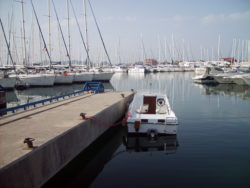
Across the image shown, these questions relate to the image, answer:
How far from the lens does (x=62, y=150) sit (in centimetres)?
767

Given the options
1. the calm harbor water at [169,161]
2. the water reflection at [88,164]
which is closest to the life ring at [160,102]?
the calm harbor water at [169,161]

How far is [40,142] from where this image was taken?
694 cm

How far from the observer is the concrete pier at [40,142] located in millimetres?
5582

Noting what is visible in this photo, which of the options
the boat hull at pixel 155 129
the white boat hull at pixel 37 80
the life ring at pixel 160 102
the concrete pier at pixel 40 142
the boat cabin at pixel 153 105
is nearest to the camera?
the concrete pier at pixel 40 142

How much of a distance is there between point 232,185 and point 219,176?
68 cm

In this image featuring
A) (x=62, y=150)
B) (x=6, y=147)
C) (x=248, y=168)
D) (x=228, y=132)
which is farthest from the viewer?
(x=228, y=132)

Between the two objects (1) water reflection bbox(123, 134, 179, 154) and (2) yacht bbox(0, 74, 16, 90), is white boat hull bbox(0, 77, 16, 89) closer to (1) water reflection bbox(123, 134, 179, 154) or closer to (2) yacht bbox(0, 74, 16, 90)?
(2) yacht bbox(0, 74, 16, 90)

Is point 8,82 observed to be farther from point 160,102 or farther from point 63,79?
point 160,102

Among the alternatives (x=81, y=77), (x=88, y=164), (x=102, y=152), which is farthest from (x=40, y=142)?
(x=81, y=77)

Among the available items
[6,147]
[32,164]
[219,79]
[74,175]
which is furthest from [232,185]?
[219,79]

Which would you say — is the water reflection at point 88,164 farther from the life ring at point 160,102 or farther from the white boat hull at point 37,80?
the white boat hull at point 37,80

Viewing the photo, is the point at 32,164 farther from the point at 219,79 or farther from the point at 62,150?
the point at 219,79

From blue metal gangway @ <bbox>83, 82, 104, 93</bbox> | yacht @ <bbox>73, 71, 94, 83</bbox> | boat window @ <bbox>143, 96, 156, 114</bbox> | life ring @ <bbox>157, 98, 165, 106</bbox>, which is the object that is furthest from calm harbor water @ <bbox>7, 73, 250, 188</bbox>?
yacht @ <bbox>73, 71, 94, 83</bbox>

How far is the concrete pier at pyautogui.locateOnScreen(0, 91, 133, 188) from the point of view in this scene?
5.58 metres
